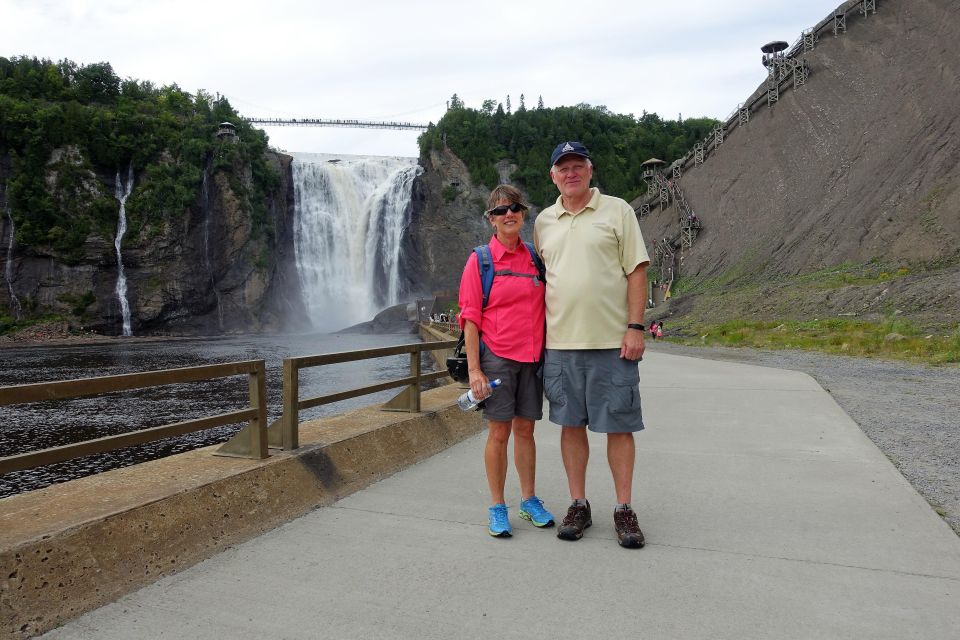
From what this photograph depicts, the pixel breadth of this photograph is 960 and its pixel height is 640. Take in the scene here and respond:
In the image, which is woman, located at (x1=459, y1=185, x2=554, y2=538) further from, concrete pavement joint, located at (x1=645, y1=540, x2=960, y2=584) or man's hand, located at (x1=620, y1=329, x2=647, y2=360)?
concrete pavement joint, located at (x1=645, y1=540, x2=960, y2=584)

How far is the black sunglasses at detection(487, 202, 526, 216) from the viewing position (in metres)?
3.73

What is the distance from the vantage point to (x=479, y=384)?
3.62m

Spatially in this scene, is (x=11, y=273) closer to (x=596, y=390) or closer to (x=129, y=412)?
(x=129, y=412)

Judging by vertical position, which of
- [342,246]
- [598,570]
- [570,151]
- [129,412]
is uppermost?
[342,246]

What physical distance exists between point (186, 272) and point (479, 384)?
54.0m

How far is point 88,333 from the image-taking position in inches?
1877

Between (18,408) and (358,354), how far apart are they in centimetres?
1186

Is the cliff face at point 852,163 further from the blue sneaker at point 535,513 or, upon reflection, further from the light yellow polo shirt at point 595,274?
the blue sneaker at point 535,513

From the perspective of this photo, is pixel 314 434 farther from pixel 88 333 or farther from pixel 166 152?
pixel 166 152

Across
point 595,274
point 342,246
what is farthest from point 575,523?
point 342,246

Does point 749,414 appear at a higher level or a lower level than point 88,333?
higher

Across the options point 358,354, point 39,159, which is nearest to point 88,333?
point 39,159

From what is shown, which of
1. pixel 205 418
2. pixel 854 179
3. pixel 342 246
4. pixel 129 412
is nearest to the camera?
pixel 205 418

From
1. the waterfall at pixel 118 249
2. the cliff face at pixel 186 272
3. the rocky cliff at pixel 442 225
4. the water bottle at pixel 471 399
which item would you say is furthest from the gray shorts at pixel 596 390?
the rocky cliff at pixel 442 225
